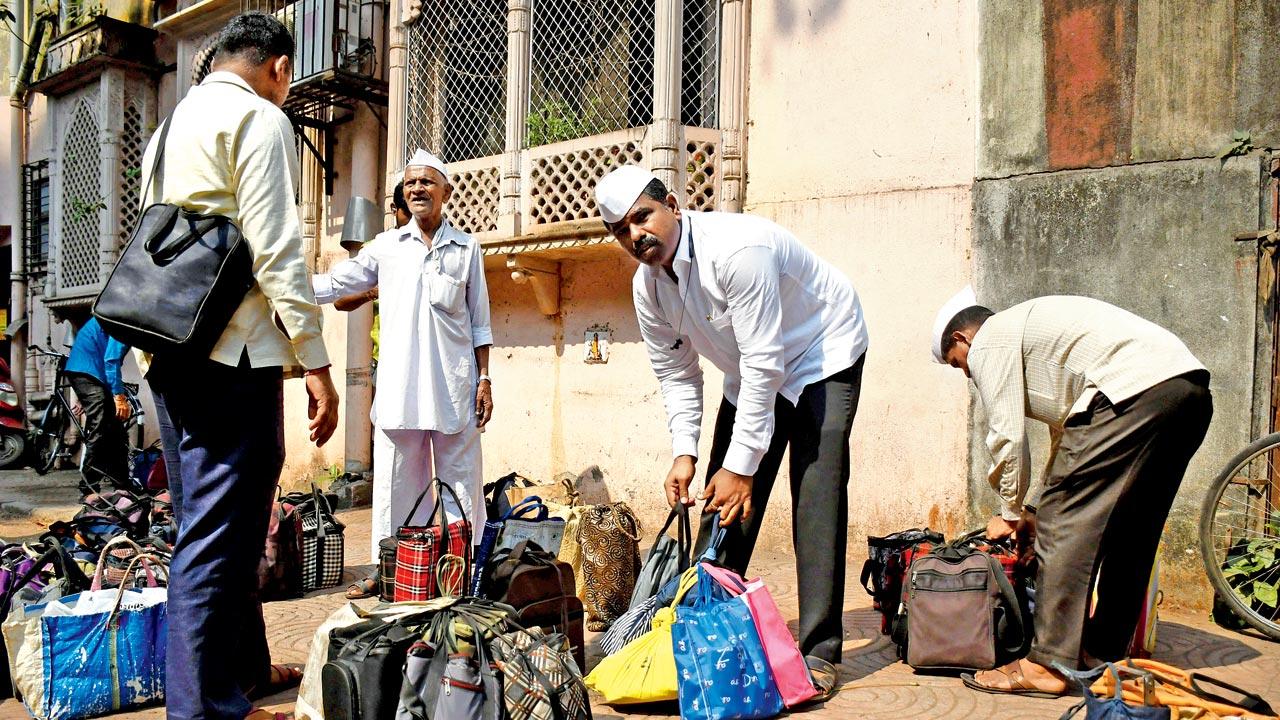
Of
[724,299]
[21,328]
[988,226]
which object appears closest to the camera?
[724,299]

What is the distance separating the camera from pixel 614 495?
6898 millimetres

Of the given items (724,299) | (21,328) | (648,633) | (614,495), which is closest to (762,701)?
(648,633)

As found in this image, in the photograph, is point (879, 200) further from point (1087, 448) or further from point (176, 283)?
point (176, 283)

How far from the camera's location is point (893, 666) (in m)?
3.65

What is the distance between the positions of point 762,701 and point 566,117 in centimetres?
499

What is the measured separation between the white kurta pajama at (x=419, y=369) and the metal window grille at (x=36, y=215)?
1124cm

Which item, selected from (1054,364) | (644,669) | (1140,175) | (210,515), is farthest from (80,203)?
(1054,364)

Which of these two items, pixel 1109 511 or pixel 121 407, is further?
pixel 121 407

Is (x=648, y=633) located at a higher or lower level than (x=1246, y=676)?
higher

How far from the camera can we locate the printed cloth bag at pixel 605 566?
4.20m

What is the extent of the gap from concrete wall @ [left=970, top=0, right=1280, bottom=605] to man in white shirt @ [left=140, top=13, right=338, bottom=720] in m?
3.98

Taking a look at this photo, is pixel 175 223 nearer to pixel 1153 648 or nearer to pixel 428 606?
pixel 428 606

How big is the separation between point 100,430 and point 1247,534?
8597mm

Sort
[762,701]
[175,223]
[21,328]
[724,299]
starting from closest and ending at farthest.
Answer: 1. [175,223]
2. [762,701]
3. [724,299]
4. [21,328]
